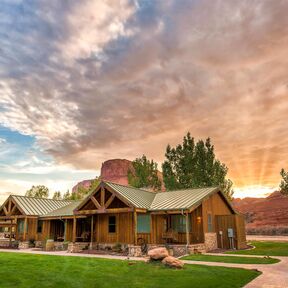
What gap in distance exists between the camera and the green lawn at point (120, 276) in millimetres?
11055

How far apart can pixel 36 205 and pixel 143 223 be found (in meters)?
17.4

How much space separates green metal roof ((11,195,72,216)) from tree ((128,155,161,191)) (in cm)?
2356

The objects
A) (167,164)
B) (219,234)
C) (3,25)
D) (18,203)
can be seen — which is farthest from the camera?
(167,164)

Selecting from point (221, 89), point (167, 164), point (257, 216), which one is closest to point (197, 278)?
point (221, 89)

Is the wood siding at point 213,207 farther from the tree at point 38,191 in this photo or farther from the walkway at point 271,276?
the tree at point 38,191

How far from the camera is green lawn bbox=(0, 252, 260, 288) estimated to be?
11.1 meters

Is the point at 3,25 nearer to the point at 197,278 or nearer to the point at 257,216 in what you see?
the point at 197,278

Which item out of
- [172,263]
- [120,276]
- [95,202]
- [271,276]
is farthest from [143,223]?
[271,276]

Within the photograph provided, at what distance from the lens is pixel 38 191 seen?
7412cm

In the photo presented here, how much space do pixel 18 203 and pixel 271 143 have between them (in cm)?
2972

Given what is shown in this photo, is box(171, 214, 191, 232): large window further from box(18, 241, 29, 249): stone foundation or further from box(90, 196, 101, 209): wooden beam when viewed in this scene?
box(18, 241, 29, 249): stone foundation

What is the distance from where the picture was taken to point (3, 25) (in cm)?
1655

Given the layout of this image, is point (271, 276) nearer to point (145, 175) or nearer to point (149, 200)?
point (149, 200)

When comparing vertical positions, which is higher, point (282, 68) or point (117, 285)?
point (282, 68)
